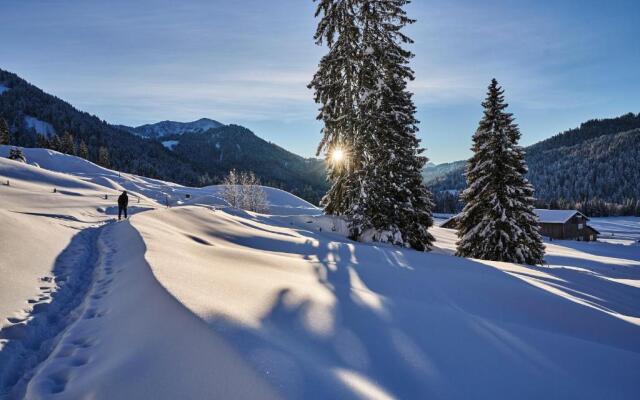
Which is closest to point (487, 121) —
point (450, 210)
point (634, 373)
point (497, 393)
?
point (634, 373)

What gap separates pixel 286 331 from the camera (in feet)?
12.4

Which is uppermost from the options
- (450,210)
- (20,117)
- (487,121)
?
(20,117)

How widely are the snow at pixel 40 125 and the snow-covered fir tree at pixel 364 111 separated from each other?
178147 mm

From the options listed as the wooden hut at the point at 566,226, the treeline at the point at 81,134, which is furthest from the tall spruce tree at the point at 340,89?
the treeline at the point at 81,134

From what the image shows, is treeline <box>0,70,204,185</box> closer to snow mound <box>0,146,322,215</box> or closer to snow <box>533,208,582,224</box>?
snow mound <box>0,146,322,215</box>

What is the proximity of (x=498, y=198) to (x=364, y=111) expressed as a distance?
30.4ft

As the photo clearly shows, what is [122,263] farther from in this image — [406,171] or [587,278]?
[406,171]

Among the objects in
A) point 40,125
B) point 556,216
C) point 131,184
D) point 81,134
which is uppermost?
point 40,125

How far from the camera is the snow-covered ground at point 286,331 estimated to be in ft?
9.62

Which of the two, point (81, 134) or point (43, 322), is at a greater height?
point (81, 134)

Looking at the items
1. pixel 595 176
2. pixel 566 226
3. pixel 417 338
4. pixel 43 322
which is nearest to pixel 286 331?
pixel 417 338

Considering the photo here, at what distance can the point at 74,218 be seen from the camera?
1603 centimetres

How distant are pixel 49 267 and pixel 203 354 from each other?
6136mm

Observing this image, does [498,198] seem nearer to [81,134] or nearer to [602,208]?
[602,208]
